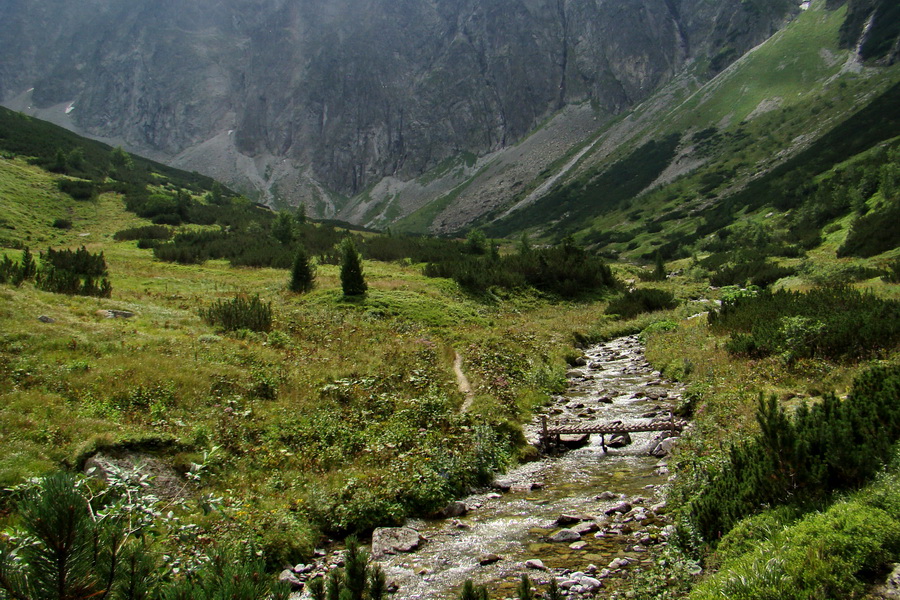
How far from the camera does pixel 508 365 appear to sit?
19.3 m

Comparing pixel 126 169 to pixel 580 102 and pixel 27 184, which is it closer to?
pixel 27 184

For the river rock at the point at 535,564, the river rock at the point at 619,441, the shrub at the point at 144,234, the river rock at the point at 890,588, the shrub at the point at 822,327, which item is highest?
the shrub at the point at 144,234

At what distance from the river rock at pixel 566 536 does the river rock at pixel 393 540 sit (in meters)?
2.41

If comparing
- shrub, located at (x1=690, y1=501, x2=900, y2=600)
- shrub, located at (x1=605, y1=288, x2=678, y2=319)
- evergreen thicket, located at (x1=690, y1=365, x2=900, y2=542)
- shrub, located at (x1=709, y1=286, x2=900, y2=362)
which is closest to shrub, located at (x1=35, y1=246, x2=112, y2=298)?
evergreen thicket, located at (x1=690, y1=365, x2=900, y2=542)

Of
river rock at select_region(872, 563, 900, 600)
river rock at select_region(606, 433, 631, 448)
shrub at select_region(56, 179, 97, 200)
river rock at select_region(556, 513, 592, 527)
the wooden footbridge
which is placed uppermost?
shrub at select_region(56, 179, 97, 200)

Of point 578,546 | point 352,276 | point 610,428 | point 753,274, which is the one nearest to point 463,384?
point 610,428

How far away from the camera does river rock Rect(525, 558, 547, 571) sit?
6.99 metres

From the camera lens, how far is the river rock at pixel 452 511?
9336 mm

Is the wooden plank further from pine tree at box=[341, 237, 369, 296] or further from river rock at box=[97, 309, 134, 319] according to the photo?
pine tree at box=[341, 237, 369, 296]

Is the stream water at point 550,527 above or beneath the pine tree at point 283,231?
beneath

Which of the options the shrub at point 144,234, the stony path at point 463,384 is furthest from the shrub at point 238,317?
the shrub at point 144,234

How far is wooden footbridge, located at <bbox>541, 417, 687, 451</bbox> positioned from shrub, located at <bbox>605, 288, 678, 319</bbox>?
21.2 metres

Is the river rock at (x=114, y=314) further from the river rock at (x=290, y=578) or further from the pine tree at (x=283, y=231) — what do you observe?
the pine tree at (x=283, y=231)

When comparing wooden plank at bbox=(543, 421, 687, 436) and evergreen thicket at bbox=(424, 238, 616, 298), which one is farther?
evergreen thicket at bbox=(424, 238, 616, 298)
